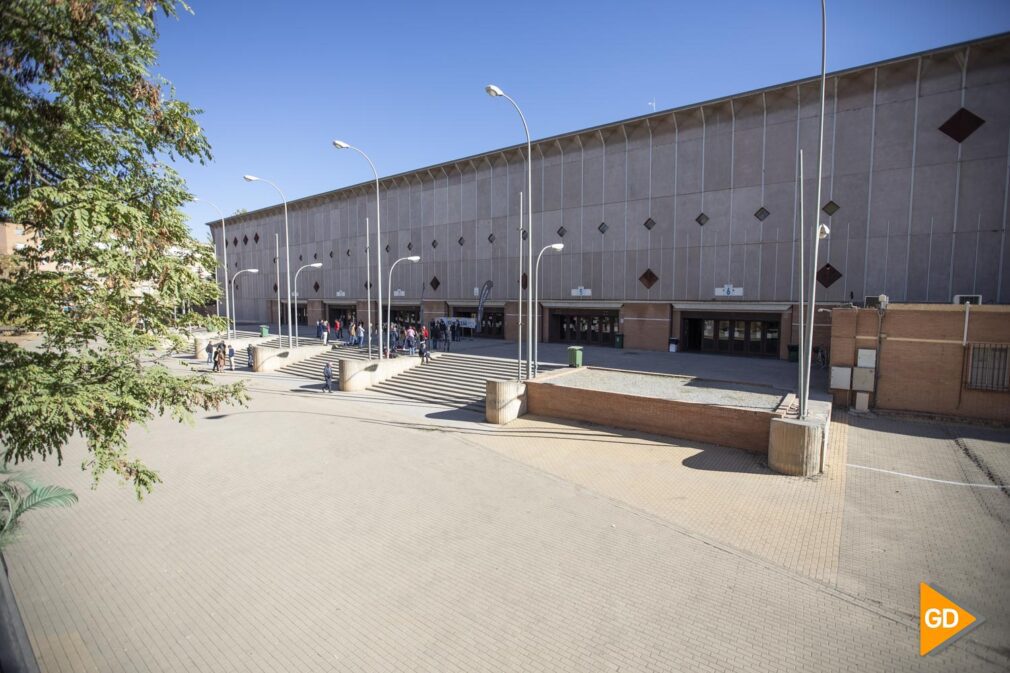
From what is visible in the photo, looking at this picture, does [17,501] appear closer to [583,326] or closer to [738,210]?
[583,326]

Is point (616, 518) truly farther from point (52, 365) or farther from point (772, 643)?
point (52, 365)

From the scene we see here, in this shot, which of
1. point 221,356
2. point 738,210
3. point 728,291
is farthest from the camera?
point 221,356

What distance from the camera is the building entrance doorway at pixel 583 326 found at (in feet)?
95.1

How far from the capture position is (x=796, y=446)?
34.7 ft

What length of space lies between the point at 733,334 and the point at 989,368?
12.0 metres

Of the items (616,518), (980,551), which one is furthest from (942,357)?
(616,518)

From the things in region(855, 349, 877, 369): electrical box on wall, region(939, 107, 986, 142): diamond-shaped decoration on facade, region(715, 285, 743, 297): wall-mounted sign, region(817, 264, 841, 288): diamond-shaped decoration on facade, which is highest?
region(939, 107, 986, 142): diamond-shaped decoration on facade

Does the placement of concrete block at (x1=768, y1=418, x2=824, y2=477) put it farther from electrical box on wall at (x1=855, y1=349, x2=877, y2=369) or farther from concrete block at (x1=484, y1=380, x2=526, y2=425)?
concrete block at (x1=484, y1=380, x2=526, y2=425)

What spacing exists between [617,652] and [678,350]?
2232 cm

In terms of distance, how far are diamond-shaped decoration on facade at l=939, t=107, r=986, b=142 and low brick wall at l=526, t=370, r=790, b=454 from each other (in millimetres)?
15394

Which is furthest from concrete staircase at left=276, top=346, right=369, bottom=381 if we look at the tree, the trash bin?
the tree

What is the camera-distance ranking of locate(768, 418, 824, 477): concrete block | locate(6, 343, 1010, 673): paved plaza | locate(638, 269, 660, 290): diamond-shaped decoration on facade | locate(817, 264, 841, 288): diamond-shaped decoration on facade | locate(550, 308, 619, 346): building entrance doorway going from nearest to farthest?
locate(6, 343, 1010, 673): paved plaza
locate(768, 418, 824, 477): concrete block
locate(817, 264, 841, 288): diamond-shaped decoration on facade
locate(638, 269, 660, 290): diamond-shaped decoration on facade
locate(550, 308, 619, 346): building entrance doorway

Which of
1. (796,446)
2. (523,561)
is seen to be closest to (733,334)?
(796,446)

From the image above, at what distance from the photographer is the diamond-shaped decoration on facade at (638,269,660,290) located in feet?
86.6
